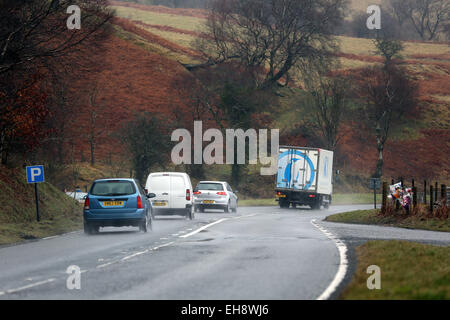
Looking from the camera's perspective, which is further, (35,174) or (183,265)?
(35,174)

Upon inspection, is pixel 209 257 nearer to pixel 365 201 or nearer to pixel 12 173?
pixel 12 173

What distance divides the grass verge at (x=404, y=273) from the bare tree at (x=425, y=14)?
119 m

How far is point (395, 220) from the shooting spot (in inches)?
1238

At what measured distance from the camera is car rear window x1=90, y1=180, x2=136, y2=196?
24.4 m

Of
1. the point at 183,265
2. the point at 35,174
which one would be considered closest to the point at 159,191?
the point at 35,174

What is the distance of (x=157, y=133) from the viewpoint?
5906 centimetres

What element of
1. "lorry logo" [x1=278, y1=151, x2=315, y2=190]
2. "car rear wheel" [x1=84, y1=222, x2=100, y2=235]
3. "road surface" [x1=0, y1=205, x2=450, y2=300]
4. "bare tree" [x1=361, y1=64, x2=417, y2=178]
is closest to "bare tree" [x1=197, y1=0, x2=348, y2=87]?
"bare tree" [x1=361, y1=64, x2=417, y2=178]

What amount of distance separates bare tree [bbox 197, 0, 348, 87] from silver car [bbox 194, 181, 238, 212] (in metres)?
34.7

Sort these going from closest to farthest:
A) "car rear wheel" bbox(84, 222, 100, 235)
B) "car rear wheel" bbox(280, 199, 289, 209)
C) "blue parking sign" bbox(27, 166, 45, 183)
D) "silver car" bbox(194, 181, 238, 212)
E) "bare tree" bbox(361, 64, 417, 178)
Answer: "car rear wheel" bbox(84, 222, 100, 235) → "blue parking sign" bbox(27, 166, 45, 183) → "silver car" bbox(194, 181, 238, 212) → "car rear wheel" bbox(280, 199, 289, 209) → "bare tree" bbox(361, 64, 417, 178)

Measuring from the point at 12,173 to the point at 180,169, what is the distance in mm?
32359

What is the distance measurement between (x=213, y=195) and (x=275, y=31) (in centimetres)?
3920

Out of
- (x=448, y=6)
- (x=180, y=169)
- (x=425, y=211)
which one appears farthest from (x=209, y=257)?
(x=448, y=6)

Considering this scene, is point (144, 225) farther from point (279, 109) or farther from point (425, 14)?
point (425, 14)

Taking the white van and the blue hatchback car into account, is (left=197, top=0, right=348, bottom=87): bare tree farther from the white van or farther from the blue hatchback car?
the blue hatchback car
